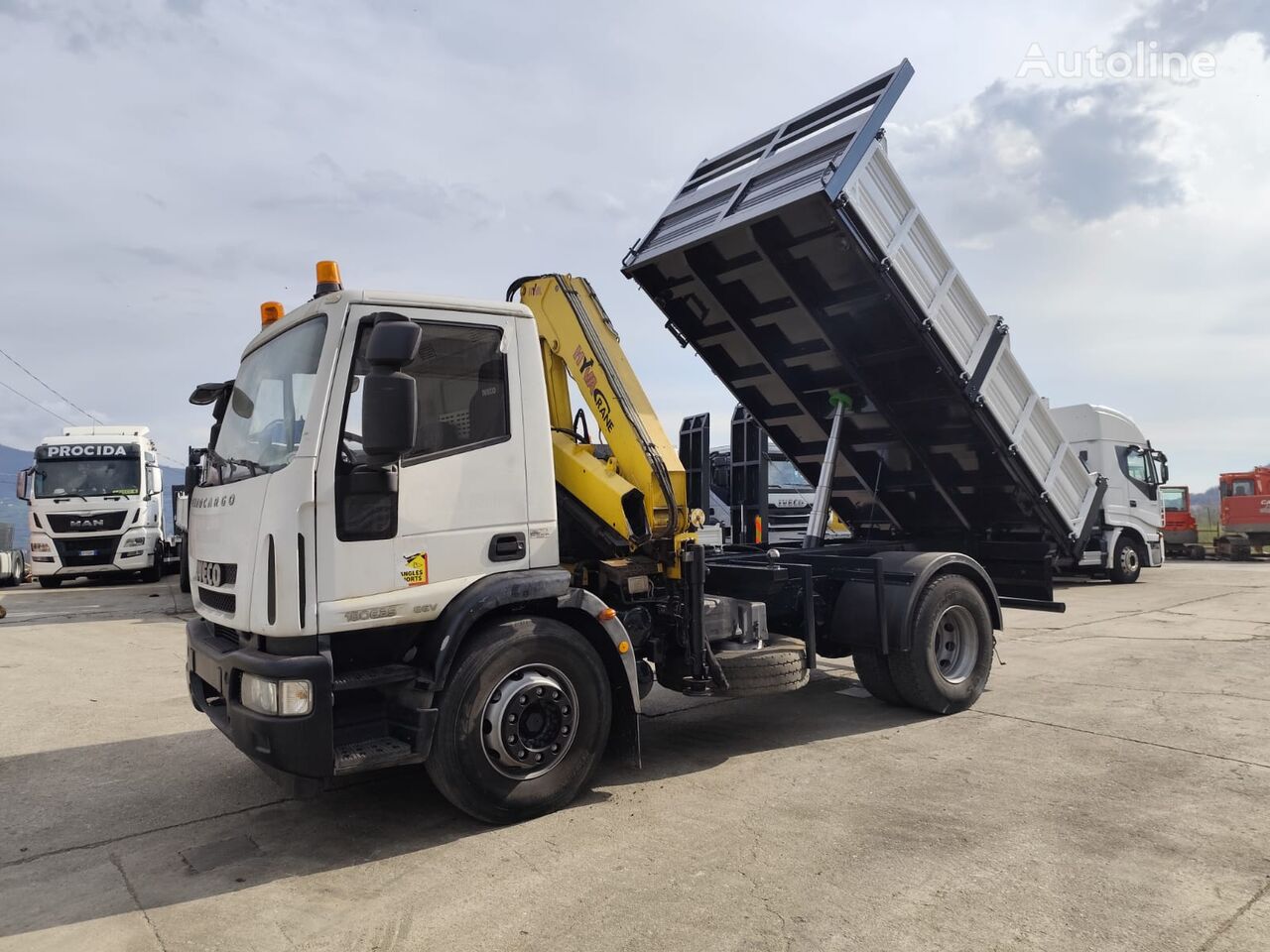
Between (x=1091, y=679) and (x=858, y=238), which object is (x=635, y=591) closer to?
(x=858, y=238)

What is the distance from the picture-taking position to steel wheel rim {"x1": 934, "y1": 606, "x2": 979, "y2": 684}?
641 centimetres

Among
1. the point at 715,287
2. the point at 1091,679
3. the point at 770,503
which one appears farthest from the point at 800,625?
the point at 770,503

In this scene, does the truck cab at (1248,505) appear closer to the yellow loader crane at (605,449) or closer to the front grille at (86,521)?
the yellow loader crane at (605,449)

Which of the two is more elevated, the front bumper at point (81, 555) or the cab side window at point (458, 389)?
the cab side window at point (458, 389)

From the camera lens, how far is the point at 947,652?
6.47 m

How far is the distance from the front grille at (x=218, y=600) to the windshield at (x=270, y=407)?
0.58 metres

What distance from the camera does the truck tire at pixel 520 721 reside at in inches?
160

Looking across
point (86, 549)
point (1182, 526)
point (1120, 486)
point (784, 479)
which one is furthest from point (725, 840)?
point (1182, 526)

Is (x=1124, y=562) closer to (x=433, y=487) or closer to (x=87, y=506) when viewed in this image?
(x=433, y=487)

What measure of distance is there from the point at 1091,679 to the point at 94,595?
17735 mm

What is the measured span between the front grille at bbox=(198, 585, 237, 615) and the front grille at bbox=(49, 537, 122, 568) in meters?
16.5

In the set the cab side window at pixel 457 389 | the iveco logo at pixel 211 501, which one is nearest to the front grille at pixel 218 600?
the iveco logo at pixel 211 501

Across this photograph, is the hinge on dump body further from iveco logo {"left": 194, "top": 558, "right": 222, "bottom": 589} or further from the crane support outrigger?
iveco logo {"left": 194, "top": 558, "right": 222, "bottom": 589}

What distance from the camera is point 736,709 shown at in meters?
6.75
